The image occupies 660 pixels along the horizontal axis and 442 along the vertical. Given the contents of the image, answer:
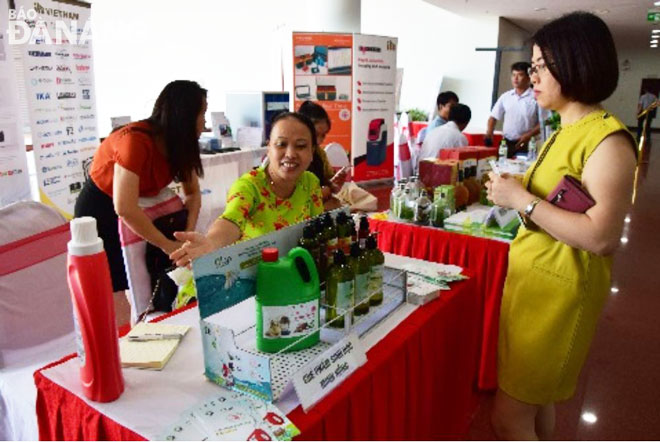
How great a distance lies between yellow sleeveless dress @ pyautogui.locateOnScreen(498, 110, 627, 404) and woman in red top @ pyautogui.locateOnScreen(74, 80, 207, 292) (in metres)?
1.28

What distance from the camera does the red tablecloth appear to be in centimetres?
217

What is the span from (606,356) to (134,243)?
2.51 meters

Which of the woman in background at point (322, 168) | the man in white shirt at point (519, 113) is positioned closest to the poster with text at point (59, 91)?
the woman in background at point (322, 168)

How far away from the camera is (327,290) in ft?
3.76

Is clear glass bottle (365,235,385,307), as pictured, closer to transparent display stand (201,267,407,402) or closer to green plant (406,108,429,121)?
transparent display stand (201,267,407,402)

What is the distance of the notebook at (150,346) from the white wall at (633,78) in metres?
20.3

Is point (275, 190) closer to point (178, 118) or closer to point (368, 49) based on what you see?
point (178, 118)

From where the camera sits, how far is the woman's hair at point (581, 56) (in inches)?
45.5

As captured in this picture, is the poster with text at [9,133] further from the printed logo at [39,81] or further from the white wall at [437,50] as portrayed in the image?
the white wall at [437,50]

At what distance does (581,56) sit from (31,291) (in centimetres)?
167

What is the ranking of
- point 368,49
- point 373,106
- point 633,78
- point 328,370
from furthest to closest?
point 633,78 → point 373,106 → point 368,49 → point 328,370

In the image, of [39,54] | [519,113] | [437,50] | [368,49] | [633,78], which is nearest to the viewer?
[39,54]

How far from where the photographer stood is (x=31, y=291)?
1.47 m

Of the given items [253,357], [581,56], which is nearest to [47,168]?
[253,357]
